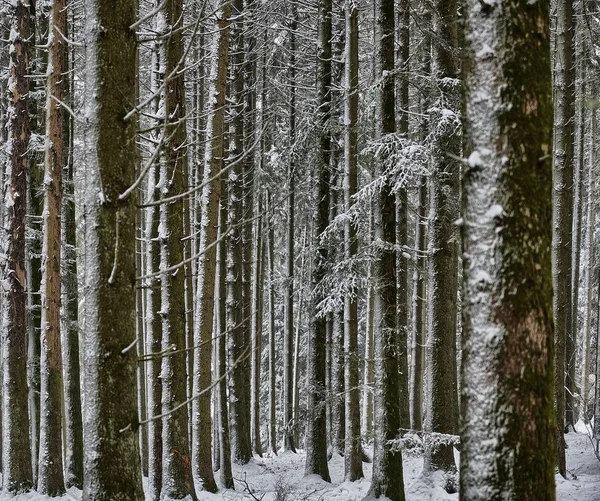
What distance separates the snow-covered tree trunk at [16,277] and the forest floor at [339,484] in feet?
2.22

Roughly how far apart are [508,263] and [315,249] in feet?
30.5

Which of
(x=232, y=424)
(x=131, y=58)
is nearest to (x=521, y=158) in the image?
(x=131, y=58)

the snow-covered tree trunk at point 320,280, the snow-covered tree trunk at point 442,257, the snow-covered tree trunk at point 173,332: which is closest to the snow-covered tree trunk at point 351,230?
the snow-covered tree trunk at point 320,280

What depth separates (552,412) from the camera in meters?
3.24

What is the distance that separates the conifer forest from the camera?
322 centimetres

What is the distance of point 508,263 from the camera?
3166 millimetres

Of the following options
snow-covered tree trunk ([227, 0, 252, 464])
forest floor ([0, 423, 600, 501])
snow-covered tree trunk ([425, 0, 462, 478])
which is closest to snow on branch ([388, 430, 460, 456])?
snow-covered tree trunk ([425, 0, 462, 478])

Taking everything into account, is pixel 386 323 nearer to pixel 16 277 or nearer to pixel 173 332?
pixel 173 332

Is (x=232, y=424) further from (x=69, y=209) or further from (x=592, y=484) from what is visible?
(x=592, y=484)

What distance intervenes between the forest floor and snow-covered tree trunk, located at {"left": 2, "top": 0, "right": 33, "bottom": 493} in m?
0.68

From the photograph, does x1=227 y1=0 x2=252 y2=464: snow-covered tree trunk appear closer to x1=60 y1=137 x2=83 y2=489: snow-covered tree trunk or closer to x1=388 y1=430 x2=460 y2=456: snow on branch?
x1=60 y1=137 x2=83 y2=489: snow-covered tree trunk

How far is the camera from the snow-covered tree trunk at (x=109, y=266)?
3523 millimetres

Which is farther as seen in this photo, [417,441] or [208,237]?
[208,237]

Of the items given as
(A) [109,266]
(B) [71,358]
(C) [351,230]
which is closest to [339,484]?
(C) [351,230]
